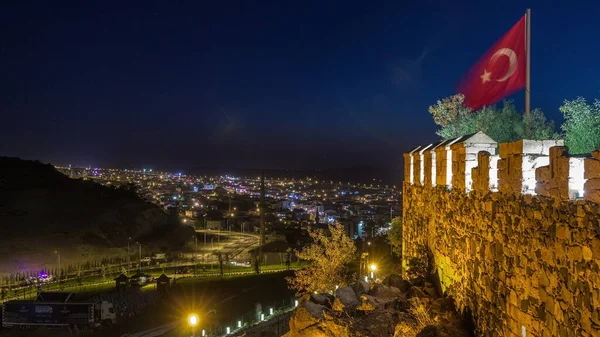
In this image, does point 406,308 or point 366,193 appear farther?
point 366,193

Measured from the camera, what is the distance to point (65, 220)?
206 feet

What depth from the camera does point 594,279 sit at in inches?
192

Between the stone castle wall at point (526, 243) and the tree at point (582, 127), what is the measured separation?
2.66 m

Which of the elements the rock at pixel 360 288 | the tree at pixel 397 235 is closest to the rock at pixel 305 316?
the rock at pixel 360 288

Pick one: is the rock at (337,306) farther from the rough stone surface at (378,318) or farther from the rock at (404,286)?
the rock at (404,286)

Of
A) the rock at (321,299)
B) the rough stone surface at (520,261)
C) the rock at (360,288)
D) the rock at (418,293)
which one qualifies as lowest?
the rock at (321,299)

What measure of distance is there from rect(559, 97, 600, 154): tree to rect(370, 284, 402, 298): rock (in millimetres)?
5710

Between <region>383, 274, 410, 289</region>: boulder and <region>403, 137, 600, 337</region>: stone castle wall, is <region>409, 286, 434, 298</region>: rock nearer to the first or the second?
<region>403, 137, 600, 337</region>: stone castle wall

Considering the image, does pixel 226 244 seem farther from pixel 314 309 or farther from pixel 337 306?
pixel 337 306

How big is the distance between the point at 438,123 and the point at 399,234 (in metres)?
6.51

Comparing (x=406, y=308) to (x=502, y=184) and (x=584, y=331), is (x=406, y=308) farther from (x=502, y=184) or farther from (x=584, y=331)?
(x=584, y=331)

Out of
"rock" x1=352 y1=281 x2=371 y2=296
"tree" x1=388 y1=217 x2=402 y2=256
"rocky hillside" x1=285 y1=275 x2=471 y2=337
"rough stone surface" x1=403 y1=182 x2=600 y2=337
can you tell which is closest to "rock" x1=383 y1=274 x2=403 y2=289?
"rocky hillside" x1=285 y1=275 x2=471 y2=337

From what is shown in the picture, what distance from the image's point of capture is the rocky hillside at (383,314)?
10.1 meters

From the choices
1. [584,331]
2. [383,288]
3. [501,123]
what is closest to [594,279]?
[584,331]
